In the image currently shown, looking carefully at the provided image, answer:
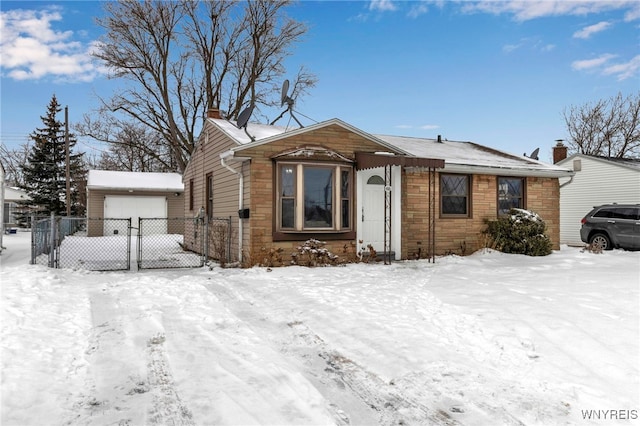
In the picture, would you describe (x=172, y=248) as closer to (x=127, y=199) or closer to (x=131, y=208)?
(x=131, y=208)

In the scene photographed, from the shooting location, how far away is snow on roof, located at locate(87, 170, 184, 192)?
944 inches

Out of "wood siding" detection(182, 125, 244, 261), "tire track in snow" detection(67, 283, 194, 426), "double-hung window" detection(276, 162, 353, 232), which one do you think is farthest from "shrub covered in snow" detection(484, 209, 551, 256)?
"tire track in snow" detection(67, 283, 194, 426)

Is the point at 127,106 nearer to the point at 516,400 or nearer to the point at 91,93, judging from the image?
the point at 91,93

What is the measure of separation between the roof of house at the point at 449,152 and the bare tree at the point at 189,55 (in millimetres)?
14087

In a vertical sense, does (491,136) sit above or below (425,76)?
below

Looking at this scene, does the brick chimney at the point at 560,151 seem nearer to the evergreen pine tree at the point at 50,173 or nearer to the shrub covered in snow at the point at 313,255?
the shrub covered in snow at the point at 313,255

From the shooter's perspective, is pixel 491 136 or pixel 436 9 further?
pixel 491 136

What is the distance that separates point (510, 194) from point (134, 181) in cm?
2103

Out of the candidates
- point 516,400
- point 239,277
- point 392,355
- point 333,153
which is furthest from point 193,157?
point 516,400

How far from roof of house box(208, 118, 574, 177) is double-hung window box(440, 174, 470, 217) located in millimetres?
304

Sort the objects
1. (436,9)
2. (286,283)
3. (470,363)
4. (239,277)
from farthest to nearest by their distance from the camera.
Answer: (436,9), (239,277), (286,283), (470,363)

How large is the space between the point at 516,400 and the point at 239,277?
622 centimetres

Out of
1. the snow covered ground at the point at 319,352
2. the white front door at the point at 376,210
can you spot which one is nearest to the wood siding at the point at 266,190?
the white front door at the point at 376,210

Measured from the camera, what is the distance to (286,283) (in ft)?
26.2
